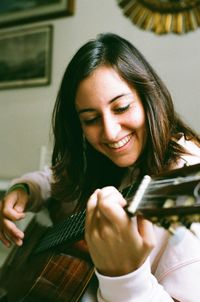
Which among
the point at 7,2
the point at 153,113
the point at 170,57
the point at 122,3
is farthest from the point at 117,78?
the point at 7,2

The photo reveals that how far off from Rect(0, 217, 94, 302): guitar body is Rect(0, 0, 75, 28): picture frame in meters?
Answer: 1.20

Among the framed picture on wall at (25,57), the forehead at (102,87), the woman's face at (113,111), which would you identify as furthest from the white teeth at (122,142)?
the framed picture on wall at (25,57)

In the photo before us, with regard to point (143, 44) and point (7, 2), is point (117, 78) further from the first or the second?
point (7, 2)

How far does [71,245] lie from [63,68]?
1090 mm

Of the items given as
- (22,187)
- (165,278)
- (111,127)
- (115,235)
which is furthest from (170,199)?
(22,187)

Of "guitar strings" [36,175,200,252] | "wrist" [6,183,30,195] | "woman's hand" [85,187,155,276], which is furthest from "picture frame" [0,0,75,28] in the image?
"woman's hand" [85,187,155,276]

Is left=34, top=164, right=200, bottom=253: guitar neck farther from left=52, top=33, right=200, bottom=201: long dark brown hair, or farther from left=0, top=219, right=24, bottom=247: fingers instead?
left=0, top=219, right=24, bottom=247: fingers

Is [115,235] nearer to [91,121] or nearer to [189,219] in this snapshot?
[189,219]

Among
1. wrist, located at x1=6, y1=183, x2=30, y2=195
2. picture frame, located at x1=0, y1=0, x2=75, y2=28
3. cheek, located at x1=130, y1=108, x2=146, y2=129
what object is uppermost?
picture frame, located at x1=0, y1=0, x2=75, y2=28

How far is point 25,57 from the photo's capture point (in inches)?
73.0

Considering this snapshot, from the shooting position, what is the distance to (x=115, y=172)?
1208 mm

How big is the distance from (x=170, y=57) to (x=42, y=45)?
2.34ft

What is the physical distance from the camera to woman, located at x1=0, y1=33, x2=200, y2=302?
0.58m

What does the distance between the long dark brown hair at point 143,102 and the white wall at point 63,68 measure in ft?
1.53
